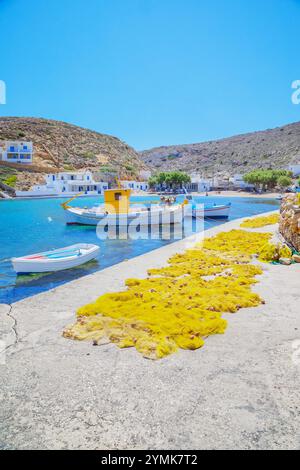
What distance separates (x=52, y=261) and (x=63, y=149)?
94.6 m

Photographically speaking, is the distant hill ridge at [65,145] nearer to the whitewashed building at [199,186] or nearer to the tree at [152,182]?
the tree at [152,182]

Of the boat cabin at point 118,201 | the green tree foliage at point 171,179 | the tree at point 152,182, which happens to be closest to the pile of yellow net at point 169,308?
the boat cabin at point 118,201

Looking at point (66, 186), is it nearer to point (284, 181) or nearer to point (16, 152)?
Result: point (16, 152)

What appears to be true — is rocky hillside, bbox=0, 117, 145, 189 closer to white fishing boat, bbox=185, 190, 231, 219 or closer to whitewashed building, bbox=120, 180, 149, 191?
whitewashed building, bbox=120, 180, 149, 191

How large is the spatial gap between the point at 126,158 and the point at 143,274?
108 m

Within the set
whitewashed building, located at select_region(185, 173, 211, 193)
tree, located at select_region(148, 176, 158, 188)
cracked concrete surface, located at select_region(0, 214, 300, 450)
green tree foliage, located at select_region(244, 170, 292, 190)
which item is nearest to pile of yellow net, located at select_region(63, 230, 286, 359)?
cracked concrete surface, located at select_region(0, 214, 300, 450)

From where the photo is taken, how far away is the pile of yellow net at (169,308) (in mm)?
5773

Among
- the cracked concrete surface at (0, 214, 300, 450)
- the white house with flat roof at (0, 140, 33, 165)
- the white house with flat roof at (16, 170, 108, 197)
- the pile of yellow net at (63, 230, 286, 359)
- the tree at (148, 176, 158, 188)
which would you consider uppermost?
the white house with flat roof at (0, 140, 33, 165)

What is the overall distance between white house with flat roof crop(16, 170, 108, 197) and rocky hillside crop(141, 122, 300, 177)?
5769 centimetres

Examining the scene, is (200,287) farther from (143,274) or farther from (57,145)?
(57,145)

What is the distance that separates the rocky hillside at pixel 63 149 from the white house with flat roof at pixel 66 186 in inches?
252

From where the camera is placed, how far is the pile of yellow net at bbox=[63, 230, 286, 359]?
18.9 feet

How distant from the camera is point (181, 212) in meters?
29.0
